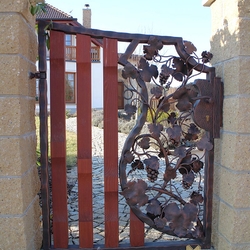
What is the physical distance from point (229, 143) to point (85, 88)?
90cm

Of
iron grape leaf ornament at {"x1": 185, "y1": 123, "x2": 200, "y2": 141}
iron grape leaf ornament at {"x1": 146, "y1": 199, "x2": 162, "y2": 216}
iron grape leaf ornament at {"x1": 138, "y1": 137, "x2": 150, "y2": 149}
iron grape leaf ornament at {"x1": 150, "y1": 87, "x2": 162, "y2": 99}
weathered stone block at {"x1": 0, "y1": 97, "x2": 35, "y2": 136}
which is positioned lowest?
iron grape leaf ornament at {"x1": 146, "y1": 199, "x2": 162, "y2": 216}

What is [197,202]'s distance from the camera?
1.81 metres

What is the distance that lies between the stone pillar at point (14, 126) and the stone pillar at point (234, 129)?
44.4 inches

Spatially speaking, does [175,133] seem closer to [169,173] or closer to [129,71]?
[169,173]

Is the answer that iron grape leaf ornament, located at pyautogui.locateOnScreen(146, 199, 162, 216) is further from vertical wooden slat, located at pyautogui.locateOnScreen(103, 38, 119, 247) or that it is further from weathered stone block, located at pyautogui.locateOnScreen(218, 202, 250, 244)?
weathered stone block, located at pyautogui.locateOnScreen(218, 202, 250, 244)

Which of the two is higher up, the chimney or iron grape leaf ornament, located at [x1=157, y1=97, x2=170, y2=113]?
the chimney

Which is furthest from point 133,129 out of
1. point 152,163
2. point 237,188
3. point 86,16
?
point 86,16

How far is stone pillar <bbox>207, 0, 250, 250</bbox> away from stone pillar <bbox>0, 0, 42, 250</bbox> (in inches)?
44.4

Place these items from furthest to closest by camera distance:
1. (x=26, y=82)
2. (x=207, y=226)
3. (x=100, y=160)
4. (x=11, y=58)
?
(x=100, y=160) → (x=207, y=226) → (x=26, y=82) → (x=11, y=58)

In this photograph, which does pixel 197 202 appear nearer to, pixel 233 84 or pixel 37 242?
pixel 233 84

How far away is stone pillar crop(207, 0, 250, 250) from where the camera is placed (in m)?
1.57

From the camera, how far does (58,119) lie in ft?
5.64

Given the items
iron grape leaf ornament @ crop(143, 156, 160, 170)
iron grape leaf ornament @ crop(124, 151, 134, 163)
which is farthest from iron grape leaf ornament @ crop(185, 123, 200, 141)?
iron grape leaf ornament @ crop(124, 151, 134, 163)

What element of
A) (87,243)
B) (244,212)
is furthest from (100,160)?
(244,212)
